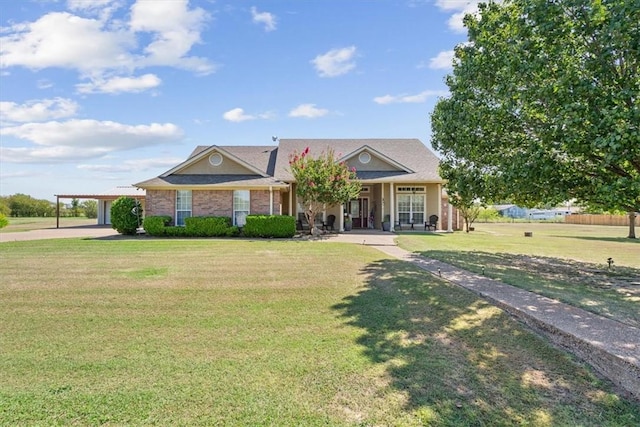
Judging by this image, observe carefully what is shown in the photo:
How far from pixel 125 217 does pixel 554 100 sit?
66.4 ft

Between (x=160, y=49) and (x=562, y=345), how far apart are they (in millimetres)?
16593

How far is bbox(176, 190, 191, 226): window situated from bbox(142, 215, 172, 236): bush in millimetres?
1278

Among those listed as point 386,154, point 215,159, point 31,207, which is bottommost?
point 31,207

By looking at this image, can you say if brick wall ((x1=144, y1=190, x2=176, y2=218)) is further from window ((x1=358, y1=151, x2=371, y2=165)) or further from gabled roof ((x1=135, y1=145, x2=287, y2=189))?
window ((x1=358, y1=151, x2=371, y2=165))

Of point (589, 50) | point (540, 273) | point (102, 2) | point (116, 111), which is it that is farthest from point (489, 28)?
point (116, 111)

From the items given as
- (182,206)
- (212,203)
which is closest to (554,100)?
(212,203)

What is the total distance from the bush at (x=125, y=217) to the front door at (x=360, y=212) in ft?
46.5

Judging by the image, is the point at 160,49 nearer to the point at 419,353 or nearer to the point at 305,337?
the point at 305,337

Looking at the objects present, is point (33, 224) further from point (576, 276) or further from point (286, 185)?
point (576, 276)

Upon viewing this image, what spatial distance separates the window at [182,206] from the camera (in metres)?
21.4

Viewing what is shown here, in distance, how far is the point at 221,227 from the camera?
65.1 ft

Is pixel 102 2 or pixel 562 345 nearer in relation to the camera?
pixel 562 345

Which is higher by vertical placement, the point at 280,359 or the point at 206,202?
the point at 206,202

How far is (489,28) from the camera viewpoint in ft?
34.8
